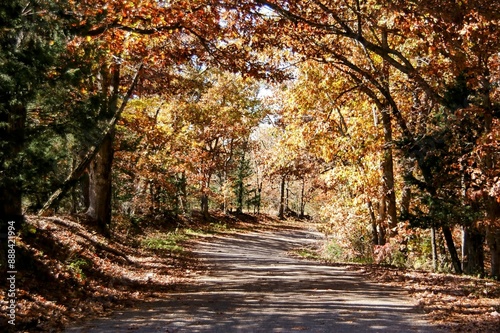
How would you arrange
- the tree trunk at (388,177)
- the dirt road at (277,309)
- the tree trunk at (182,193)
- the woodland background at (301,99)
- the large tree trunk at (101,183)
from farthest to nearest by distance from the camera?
the tree trunk at (182,193)
the large tree trunk at (101,183)
the tree trunk at (388,177)
the woodland background at (301,99)
the dirt road at (277,309)

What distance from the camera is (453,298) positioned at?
8.92 meters

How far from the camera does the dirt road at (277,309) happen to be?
6.80 m

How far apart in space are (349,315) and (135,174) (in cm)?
1872

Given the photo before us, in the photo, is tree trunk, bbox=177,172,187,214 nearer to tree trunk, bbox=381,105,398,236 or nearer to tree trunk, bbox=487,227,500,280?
tree trunk, bbox=381,105,398,236

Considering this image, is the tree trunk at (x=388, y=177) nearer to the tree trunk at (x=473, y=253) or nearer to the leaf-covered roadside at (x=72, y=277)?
the tree trunk at (x=473, y=253)

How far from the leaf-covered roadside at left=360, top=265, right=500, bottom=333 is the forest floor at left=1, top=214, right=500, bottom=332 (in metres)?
0.02

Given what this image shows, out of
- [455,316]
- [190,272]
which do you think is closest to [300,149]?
[190,272]

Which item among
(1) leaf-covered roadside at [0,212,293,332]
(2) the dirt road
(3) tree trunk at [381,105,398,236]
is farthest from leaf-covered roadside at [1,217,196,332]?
(3) tree trunk at [381,105,398,236]

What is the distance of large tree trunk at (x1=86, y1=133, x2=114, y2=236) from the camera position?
16.0 m

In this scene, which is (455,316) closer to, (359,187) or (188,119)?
(359,187)

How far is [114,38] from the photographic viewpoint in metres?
9.73

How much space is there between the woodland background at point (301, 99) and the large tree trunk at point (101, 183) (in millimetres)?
50

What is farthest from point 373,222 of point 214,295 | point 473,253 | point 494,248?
point 214,295

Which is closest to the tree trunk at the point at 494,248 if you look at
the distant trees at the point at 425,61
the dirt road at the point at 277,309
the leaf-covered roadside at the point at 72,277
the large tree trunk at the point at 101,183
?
the distant trees at the point at 425,61
